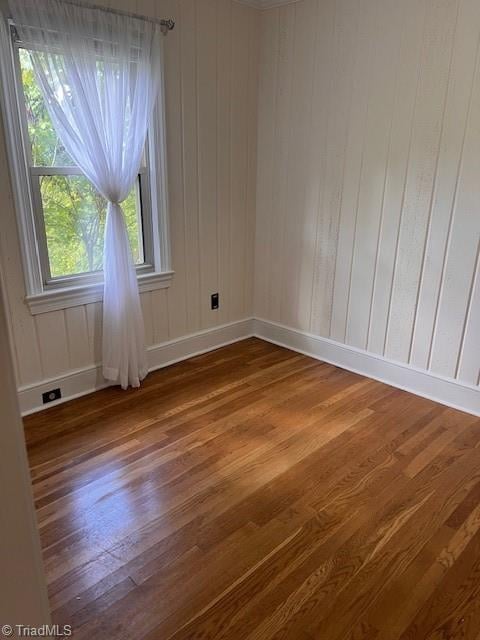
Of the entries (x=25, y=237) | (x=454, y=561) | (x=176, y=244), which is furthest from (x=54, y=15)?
(x=454, y=561)

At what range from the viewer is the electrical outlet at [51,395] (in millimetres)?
2717

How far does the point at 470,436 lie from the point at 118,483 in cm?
186

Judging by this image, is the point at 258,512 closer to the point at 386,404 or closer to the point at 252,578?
the point at 252,578

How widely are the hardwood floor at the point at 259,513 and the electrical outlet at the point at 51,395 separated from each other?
3.4 inches

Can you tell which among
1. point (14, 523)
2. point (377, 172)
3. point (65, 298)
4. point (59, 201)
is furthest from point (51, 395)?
point (377, 172)

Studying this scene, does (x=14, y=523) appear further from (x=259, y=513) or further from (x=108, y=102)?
(x=108, y=102)

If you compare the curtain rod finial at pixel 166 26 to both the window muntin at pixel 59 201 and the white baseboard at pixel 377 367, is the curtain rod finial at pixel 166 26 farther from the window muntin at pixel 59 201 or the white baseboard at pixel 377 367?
the white baseboard at pixel 377 367

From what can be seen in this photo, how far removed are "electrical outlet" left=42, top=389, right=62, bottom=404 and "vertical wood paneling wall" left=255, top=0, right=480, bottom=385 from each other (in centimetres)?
180

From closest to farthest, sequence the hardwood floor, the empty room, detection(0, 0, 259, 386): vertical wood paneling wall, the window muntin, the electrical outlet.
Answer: the hardwood floor
the empty room
the window muntin
detection(0, 0, 259, 386): vertical wood paneling wall
the electrical outlet

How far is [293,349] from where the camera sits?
11.9 feet

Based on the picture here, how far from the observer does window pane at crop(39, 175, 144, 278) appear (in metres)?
2.54

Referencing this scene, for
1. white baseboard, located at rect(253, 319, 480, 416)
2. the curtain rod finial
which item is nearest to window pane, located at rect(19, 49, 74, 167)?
the curtain rod finial

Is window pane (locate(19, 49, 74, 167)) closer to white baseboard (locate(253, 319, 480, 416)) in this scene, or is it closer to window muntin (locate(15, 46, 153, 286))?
window muntin (locate(15, 46, 153, 286))

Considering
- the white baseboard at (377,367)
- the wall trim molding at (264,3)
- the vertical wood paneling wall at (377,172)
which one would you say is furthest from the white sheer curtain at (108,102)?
the white baseboard at (377,367)
